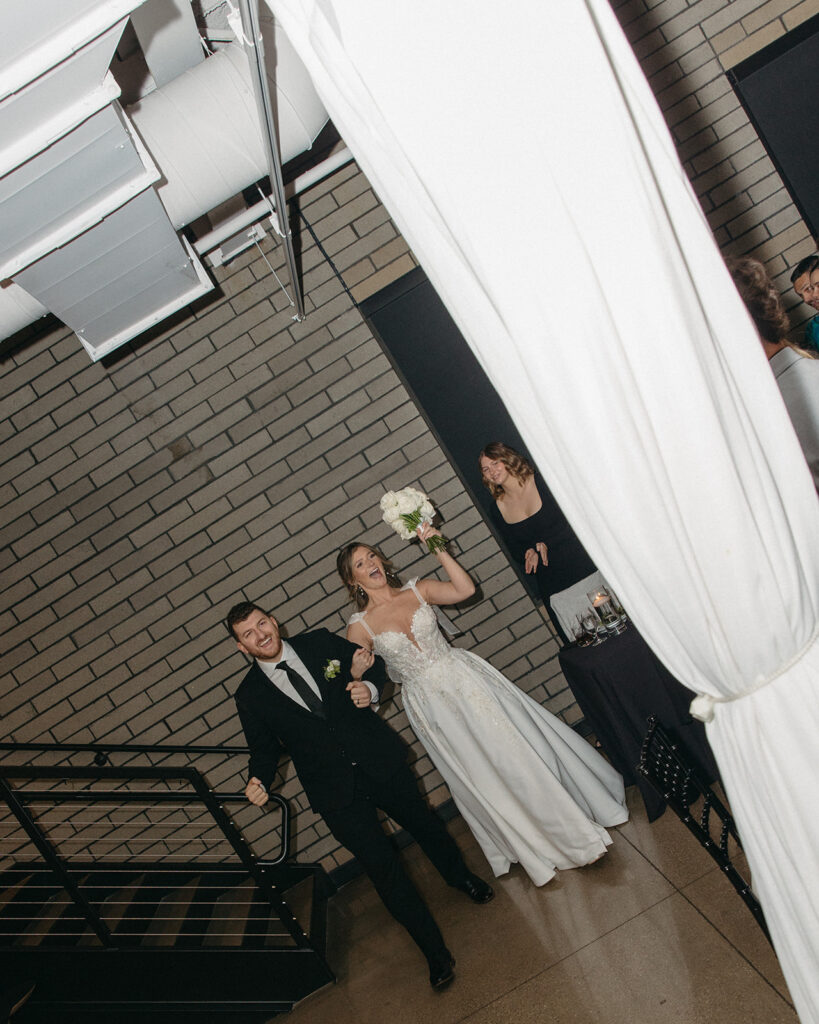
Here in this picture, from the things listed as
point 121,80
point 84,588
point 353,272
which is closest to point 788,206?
point 353,272

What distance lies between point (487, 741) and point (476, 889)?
828 mm

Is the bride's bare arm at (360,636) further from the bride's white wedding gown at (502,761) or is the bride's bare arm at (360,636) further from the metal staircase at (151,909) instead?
the metal staircase at (151,909)

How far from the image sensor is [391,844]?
3.97 m

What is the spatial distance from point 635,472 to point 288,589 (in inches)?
157

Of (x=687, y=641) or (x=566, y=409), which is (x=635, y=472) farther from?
(x=687, y=641)

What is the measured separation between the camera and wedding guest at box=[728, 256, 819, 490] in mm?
3104

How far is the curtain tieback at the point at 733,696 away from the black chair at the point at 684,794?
1.55 feet

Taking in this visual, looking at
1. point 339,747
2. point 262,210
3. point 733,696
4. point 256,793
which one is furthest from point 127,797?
point 733,696

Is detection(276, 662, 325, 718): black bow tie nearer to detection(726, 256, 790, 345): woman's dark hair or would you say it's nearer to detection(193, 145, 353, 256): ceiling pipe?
detection(193, 145, 353, 256): ceiling pipe

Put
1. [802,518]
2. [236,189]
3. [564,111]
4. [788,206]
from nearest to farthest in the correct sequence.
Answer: [564,111], [802,518], [236,189], [788,206]

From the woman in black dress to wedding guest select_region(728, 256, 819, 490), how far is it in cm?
157

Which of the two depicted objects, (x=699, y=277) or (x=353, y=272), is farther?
(x=353, y=272)

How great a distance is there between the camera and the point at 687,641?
1.77 m

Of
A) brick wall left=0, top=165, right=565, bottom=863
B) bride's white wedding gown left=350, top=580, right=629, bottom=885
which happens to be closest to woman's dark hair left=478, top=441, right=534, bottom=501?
brick wall left=0, top=165, right=565, bottom=863
